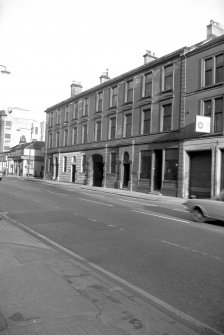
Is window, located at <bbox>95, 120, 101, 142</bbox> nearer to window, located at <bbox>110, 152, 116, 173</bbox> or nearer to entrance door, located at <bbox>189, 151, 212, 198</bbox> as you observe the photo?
window, located at <bbox>110, 152, 116, 173</bbox>

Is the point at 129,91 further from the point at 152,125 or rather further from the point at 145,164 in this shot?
the point at 145,164

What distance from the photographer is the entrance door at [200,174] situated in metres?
25.6

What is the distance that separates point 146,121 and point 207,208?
65.9ft

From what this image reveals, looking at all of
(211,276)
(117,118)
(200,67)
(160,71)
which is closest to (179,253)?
(211,276)

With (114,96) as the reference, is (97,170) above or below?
below

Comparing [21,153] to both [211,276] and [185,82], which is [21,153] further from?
[211,276]

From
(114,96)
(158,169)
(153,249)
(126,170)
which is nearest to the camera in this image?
(153,249)

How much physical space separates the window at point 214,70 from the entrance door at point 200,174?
5.33 meters

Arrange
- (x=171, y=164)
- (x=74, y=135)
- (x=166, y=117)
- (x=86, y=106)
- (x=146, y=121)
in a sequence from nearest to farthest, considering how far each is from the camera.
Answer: (x=171, y=164) → (x=166, y=117) → (x=146, y=121) → (x=86, y=106) → (x=74, y=135)

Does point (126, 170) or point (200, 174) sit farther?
point (126, 170)

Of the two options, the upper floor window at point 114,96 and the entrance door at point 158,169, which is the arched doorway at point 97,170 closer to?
the upper floor window at point 114,96

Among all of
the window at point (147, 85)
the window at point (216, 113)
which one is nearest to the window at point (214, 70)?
the window at point (216, 113)

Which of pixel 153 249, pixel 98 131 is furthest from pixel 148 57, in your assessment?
pixel 153 249

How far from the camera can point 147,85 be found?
32.6 meters
